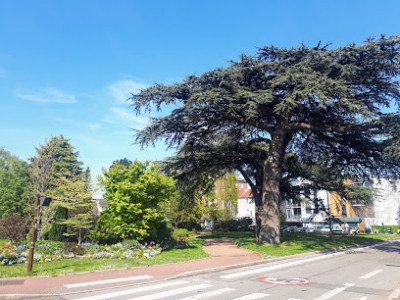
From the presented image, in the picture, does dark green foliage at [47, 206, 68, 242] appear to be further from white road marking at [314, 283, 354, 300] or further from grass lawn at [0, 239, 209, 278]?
white road marking at [314, 283, 354, 300]

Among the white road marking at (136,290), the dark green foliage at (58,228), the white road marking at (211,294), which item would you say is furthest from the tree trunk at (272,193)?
the dark green foliage at (58,228)

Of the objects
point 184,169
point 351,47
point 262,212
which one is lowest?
point 262,212

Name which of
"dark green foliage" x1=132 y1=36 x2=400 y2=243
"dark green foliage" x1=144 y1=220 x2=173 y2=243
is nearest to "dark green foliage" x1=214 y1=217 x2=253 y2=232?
"dark green foliage" x1=132 y1=36 x2=400 y2=243

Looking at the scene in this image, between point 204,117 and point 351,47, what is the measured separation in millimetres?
9451

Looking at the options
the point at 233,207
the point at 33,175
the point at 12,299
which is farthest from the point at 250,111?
the point at 233,207

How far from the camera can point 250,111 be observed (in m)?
15.7

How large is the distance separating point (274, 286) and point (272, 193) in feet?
38.4

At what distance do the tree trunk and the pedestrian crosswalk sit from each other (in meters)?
11.5

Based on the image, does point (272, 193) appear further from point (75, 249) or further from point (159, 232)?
point (75, 249)

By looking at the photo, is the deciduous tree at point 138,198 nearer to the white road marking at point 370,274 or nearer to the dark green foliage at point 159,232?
the dark green foliage at point 159,232

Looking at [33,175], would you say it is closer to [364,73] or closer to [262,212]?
[262,212]

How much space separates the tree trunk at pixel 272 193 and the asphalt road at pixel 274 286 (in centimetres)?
769

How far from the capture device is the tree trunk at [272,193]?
19188mm

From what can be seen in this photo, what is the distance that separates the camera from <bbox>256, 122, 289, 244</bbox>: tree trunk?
63.0 ft
